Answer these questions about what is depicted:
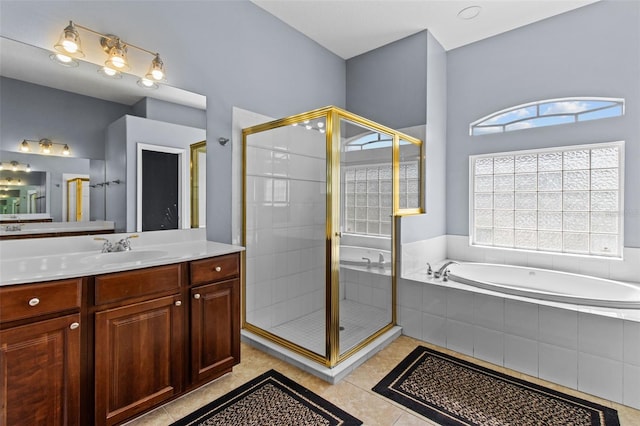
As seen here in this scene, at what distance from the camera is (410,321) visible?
9.43ft

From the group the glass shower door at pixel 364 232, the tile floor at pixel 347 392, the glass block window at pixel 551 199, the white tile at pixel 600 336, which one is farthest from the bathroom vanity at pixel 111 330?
the glass block window at pixel 551 199

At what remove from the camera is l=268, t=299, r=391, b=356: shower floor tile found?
7.80 feet

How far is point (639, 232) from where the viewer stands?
2664mm

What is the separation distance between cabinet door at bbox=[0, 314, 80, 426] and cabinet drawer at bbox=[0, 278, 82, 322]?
0.05m

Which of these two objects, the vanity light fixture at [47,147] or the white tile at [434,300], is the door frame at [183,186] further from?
the white tile at [434,300]

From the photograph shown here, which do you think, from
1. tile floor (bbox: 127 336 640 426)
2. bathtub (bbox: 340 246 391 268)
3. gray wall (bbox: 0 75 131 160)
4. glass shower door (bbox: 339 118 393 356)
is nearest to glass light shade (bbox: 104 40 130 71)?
gray wall (bbox: 0 75 131 160)

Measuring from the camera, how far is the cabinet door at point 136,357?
4.94 feet

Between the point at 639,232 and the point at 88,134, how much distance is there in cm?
431

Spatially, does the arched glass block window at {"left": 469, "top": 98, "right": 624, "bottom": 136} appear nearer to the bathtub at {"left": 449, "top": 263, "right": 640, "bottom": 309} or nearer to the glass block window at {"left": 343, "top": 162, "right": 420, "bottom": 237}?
the glass block window at {"left": 343, "top": 162, "right": 420, "bottom": 237}

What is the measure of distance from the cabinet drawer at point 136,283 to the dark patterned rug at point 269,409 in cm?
75

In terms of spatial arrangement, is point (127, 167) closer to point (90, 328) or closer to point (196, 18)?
point (90, 328)

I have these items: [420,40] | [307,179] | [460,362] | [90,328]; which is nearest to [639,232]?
[460,362]

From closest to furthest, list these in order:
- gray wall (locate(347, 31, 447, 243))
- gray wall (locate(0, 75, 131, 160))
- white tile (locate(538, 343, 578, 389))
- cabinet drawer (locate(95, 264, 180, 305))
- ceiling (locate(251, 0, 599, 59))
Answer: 1. cabinet drawer (locate(95, 264, 180, 305))
2. gray wall (locate(0, 75, 131, 160))
3. white tile (locate(538, 343, 578, 389))
4. ceiling (locate(251, 0, 599, 59))
5. gray wall (locate(347, 31, 447, 243))

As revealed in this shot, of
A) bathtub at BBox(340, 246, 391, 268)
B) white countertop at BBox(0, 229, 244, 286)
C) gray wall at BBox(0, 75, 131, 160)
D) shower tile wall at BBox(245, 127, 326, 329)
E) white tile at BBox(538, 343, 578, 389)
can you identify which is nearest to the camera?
white countertop at BBox(0, 229, 244, 286)
